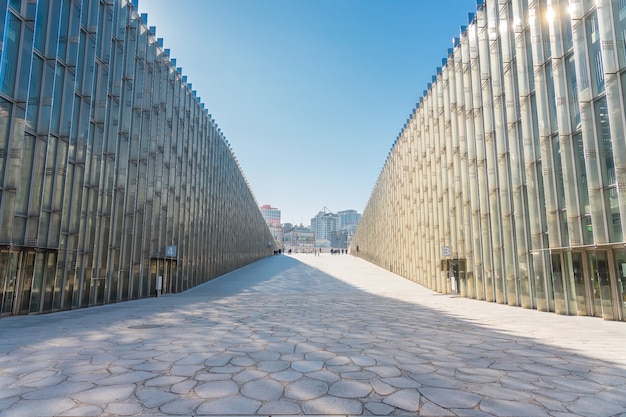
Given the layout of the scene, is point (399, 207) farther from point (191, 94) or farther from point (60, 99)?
point (60, 99)

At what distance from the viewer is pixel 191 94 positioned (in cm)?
3112

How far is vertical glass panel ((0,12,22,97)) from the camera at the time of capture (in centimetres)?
1295

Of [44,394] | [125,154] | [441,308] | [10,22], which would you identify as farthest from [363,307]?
[10,22]

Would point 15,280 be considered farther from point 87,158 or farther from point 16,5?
point 16,5

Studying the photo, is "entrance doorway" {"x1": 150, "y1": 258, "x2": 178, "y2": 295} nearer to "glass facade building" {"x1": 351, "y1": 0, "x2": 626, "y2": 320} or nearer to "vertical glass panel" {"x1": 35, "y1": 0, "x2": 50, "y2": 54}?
"vertical glass panel" {"x1": 35, "y1": 0, "x2": 50, "y2": 54}

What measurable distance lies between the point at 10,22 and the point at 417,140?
28.3 m

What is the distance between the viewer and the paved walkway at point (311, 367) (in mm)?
4902

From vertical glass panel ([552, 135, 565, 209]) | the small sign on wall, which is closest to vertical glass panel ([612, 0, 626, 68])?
vertical glass panel ([552, 135, 565, 209])

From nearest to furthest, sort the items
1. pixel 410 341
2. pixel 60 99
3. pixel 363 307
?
pixel 410 341 < pixel 60 99 < pixel 363 307

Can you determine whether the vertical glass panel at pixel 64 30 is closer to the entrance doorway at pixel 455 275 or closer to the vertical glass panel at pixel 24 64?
the vertical glass panel at pixel 24 64

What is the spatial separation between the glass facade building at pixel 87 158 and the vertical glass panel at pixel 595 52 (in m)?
20.8

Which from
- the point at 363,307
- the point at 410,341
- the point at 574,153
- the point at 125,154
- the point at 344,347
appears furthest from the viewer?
the point at 125,154

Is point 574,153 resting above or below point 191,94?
below

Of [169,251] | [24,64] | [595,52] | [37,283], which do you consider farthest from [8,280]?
[595,52]
